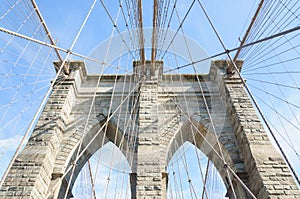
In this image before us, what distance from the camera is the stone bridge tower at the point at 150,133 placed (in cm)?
438

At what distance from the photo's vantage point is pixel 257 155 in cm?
459

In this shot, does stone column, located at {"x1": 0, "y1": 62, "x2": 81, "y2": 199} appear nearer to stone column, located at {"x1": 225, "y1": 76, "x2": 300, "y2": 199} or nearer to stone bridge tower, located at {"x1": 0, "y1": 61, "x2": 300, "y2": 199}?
stone bridge tower, located at {"x1": 0, "y1": 61, "x2": 300, "y2": 199}

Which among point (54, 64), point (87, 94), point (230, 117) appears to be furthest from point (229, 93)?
point (54, 64)

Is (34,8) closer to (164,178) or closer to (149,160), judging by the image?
(149,160)

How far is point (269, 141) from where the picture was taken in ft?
16.1

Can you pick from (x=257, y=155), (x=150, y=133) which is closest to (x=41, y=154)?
(x=150, y=133)

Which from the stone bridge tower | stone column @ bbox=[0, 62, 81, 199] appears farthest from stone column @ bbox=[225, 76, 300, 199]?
stone column @ bbox=[0, 62, 81, 199]

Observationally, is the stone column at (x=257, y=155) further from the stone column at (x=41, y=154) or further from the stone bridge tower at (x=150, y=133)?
the stone column at (x=41, y=154)

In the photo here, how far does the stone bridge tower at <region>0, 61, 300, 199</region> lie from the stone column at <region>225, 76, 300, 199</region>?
18 millimetres

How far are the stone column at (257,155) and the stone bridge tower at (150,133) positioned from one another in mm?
18

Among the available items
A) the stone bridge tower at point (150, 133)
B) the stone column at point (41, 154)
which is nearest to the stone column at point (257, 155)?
the stone bridge tower at point (150, 133)

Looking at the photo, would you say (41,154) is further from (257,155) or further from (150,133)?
(257,155)

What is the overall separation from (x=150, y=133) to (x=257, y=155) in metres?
2.26

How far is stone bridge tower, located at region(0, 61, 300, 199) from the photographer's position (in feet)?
14.4
